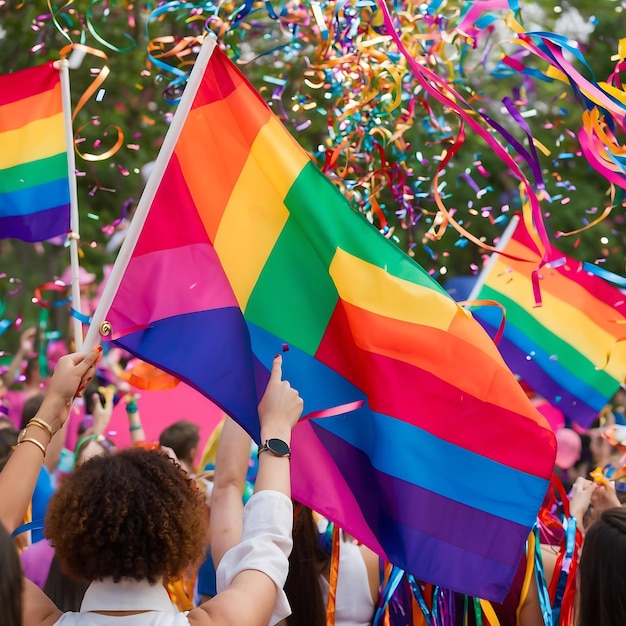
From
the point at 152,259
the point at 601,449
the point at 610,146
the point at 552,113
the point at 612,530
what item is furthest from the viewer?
the point at 552,113

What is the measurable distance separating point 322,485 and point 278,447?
570 millimetres

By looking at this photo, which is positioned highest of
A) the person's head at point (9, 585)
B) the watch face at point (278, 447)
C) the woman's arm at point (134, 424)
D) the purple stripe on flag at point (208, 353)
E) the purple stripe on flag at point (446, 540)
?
the person's head at point (9, 585)

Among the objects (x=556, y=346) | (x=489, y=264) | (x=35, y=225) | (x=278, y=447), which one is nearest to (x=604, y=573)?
(x=278, y=447)

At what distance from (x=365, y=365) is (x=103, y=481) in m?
1.09

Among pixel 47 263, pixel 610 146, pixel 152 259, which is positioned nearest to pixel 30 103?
pixel 152 259

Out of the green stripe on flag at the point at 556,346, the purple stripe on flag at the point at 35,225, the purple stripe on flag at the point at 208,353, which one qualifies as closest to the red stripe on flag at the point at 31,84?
the purple stripe on flag at the point at 35,225

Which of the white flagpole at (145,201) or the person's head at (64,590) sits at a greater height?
the white flagpole at (145,201)

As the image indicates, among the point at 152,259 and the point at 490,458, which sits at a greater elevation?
the point at 152,259

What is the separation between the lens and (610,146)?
12.6ft

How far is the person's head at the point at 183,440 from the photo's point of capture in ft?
17.0

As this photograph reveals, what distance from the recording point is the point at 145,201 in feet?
9.81

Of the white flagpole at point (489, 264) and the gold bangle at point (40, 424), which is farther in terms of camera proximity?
the white flagpole at point (489, 264)

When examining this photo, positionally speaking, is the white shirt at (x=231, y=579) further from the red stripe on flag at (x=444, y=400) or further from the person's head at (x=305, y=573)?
the person's head at (x=305, y=573)

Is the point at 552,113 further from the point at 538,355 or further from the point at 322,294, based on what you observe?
the point at 322,294
